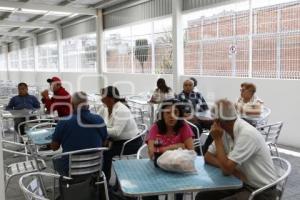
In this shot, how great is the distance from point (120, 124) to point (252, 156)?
1.78 m

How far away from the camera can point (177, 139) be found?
9.73 ft

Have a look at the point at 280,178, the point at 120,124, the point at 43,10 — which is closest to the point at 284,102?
the point at 120,124

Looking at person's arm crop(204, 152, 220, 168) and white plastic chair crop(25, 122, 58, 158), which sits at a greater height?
person's arm crop(204, 152, 220, 168)

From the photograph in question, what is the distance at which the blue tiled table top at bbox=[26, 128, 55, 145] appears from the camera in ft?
11.8

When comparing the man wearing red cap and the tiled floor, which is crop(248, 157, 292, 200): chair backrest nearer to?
the tiled floor

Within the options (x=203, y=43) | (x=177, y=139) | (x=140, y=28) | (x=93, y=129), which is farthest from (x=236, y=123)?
(x=140, y=28)

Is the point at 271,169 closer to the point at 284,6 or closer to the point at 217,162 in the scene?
the point at 217,162

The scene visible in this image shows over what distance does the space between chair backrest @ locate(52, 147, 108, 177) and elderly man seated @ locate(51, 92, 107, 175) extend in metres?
0.11

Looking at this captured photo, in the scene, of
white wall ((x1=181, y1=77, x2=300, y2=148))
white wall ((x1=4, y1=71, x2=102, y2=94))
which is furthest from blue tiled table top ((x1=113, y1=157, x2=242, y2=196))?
white wall ((x1=4, y1=71, x2=102, y2=94))

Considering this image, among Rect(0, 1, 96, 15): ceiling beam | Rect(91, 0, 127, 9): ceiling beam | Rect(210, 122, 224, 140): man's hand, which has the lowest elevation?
Rect(210, 122, 224, 140): man's hand

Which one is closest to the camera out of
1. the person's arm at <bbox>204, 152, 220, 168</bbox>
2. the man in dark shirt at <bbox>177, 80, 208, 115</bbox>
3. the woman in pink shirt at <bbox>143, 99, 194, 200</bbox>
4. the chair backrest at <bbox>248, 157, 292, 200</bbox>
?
the chair backrest at <bbox>248, 157, 292, 200</bbox>

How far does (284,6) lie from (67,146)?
15.4ft

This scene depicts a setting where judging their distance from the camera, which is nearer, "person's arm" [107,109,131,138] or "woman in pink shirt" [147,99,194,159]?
"woman in pink shirt" [147,99,194,159]

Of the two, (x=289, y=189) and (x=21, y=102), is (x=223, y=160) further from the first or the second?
(x=21, y=102)
